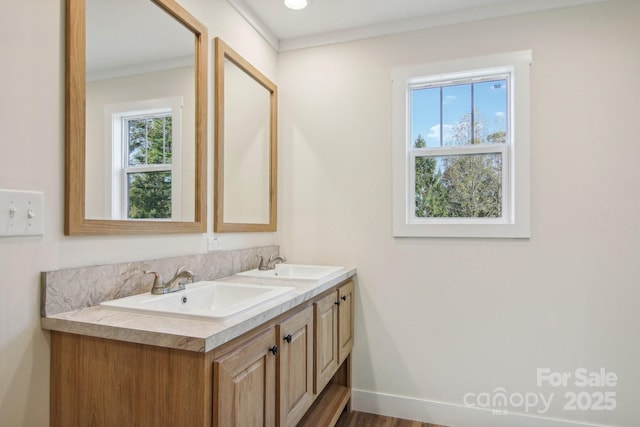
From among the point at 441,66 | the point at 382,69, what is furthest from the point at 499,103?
the point at 382,69

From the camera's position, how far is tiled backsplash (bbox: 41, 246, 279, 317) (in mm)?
1138

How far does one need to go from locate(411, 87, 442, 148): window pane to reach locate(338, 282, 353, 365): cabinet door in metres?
1.06

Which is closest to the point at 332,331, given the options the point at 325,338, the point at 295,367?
the point at 325,338

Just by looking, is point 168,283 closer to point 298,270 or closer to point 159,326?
point 159,326

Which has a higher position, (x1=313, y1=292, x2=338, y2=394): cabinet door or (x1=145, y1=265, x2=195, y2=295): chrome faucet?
(x1=145, y1=265, x2=195, y2=295): chrome faucet

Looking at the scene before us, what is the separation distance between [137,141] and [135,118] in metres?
0.09

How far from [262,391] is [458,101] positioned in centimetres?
206

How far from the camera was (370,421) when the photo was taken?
227 cm

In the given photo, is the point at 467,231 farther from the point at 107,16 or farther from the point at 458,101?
the point at 107,16

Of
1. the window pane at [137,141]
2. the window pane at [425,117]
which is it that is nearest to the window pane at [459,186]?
the window pane at [425,117]

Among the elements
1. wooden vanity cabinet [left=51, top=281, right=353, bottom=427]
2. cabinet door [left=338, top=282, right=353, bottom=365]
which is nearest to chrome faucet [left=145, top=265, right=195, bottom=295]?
wooden vanity cabinet [left=51, top=281, right=353, bottom=427]

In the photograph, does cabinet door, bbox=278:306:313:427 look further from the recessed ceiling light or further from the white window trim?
the recessed ceiling light

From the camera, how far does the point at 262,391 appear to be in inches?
49.3

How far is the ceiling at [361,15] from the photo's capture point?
216 centimetres
